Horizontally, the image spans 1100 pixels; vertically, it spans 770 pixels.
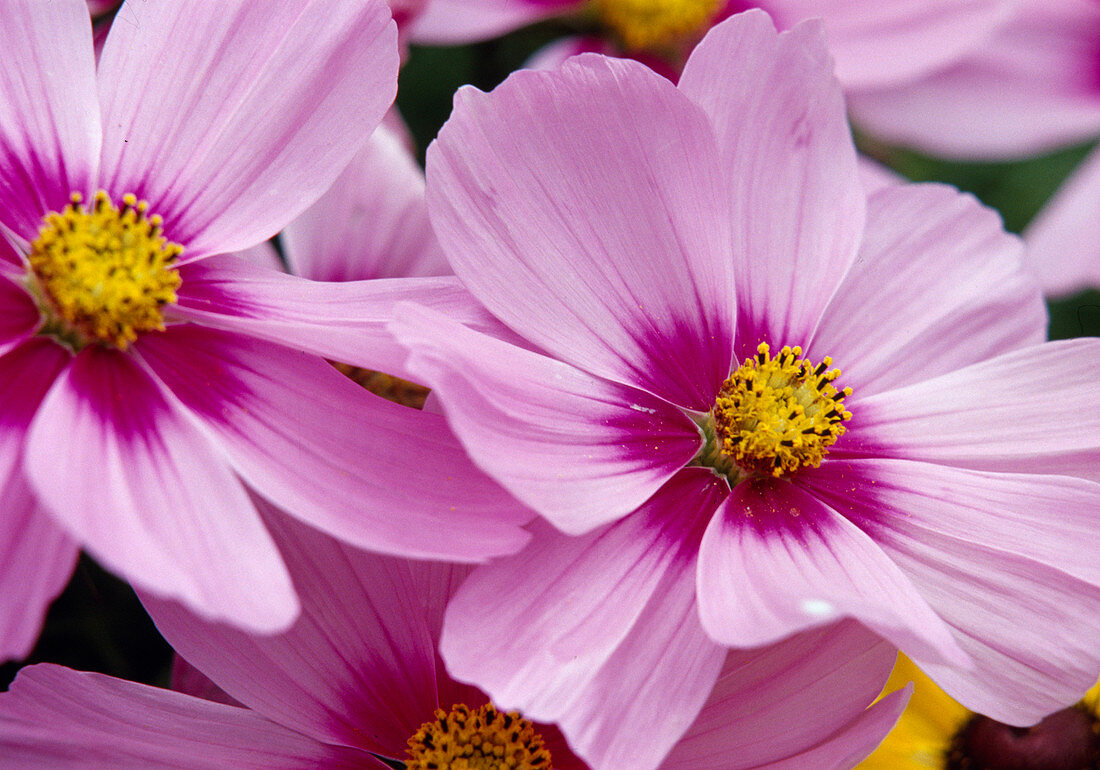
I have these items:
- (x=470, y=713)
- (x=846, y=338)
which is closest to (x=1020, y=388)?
(x=846, y=338)

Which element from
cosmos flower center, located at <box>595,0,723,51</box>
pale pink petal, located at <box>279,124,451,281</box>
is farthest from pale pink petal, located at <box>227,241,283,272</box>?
cosmos flower center, located at <box>595,0,723,51</box>

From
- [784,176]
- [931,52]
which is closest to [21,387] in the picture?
[784,176]

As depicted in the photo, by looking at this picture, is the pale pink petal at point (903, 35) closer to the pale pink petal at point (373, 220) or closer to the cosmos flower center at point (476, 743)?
the pale pink petal at point (373, 220)

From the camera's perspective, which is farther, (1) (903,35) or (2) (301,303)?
(1) (903,35)

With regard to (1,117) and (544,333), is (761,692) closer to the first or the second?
(544,333)

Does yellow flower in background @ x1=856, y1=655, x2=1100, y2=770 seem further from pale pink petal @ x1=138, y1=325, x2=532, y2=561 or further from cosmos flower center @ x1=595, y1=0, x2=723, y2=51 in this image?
cosmos flower center @ x1=595, y1=0, x2=723, y2=51

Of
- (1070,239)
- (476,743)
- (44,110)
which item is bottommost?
(1070,239)

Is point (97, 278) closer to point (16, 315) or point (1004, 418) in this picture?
point (16, 315)
